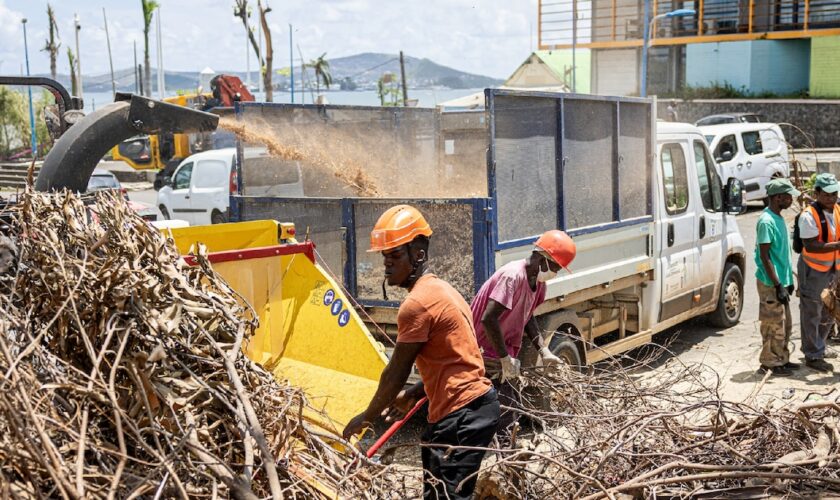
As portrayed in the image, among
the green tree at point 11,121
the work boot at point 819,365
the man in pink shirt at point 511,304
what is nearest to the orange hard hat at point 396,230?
the man in pink shirt at point 511,304

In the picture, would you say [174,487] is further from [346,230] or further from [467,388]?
[346,230]

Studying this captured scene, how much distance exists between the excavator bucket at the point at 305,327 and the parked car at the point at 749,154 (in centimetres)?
1556

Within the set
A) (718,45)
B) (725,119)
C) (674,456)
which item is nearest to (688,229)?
(674,456)

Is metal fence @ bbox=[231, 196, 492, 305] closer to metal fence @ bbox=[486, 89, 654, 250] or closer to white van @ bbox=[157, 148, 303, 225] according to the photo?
metal fence @ bbox=[486, 89, 654, 250]

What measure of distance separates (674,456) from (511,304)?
65.8 inches

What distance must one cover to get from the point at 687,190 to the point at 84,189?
5.78 metres

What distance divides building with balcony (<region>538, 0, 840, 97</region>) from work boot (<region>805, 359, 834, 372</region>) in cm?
2585

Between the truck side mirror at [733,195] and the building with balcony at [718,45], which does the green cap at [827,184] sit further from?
the building with balcony at [718,45]

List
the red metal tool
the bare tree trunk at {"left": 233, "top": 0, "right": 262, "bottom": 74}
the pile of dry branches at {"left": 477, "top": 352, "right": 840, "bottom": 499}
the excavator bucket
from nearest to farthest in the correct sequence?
the pile of dry branches at {"left": 477, "top": 352, "right": 840, "bottom": 499}, the red metal tool, the excavator bucket, the bare tree trunk at {"left": 233, "top": 0, "right": 262, "bottom": 74}

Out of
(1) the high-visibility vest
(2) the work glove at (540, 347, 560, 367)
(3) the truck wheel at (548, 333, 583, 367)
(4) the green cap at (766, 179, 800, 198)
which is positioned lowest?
(3) the truck wheel at (548, 333, 583, 367)

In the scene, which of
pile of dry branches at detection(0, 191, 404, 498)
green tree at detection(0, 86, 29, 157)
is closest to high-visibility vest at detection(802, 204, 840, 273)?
pile of dry branches at detection(0, 191, 404, 498)

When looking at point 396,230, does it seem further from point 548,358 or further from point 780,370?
point 780,370

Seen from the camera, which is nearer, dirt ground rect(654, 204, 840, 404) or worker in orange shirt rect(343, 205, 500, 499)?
worker in orange shirt rect(343, 205, 500, 499)

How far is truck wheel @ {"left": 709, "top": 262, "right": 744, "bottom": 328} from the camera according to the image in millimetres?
10234
